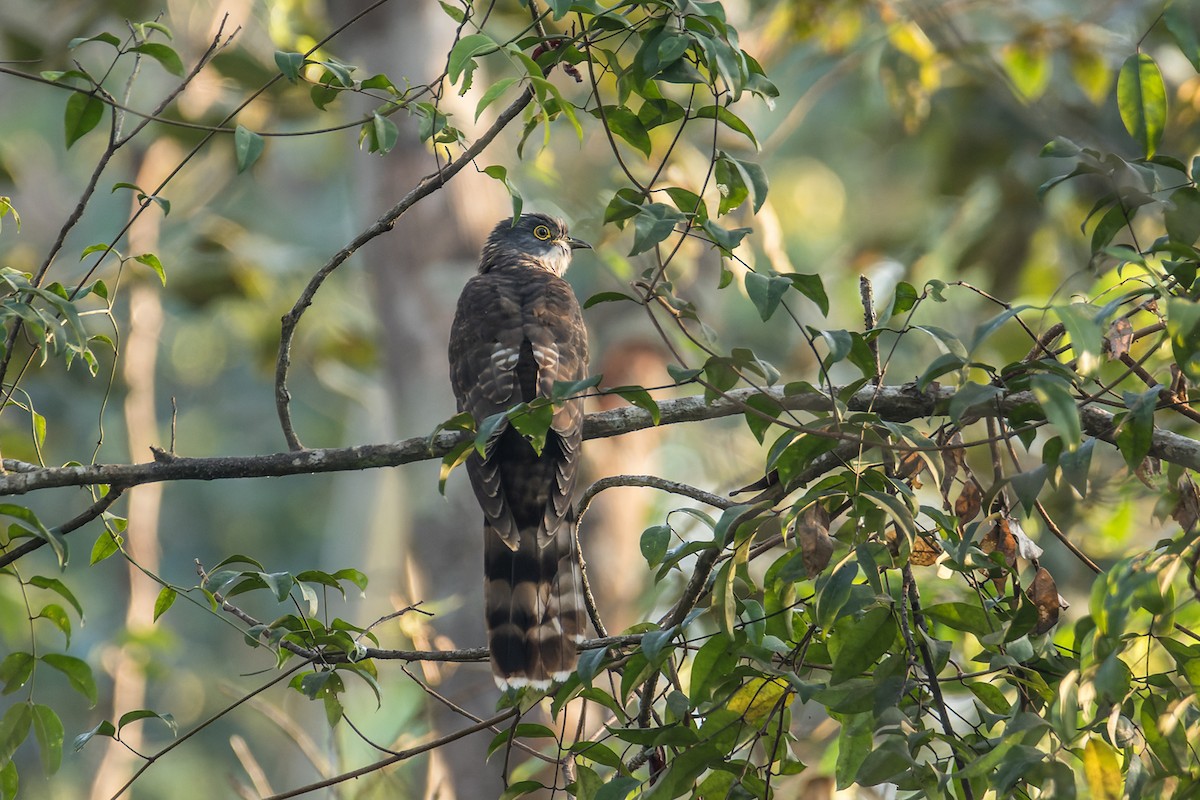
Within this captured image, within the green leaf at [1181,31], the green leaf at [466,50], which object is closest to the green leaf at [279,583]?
the green leaf at [466,50]

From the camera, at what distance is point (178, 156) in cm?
792

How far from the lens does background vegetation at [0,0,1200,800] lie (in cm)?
225

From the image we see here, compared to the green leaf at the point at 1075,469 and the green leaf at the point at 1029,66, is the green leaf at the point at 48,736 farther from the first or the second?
the green leaf at the point at 1029,66

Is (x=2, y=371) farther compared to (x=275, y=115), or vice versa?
(x=275, y=115)

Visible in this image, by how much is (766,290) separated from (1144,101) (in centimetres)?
87

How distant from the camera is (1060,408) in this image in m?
1.78

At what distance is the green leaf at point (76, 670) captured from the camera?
273 centimetres

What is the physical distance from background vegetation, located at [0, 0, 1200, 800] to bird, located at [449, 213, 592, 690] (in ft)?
0.89

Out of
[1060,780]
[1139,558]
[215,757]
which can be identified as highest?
[215,757]

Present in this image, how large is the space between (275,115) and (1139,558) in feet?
24.2

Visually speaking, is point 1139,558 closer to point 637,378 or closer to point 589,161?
point 637,378

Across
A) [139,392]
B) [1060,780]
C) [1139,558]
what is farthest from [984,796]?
[139,392]

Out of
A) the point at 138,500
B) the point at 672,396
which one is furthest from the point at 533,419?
the point at 138,500

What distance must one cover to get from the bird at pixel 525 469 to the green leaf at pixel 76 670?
1228 mm
